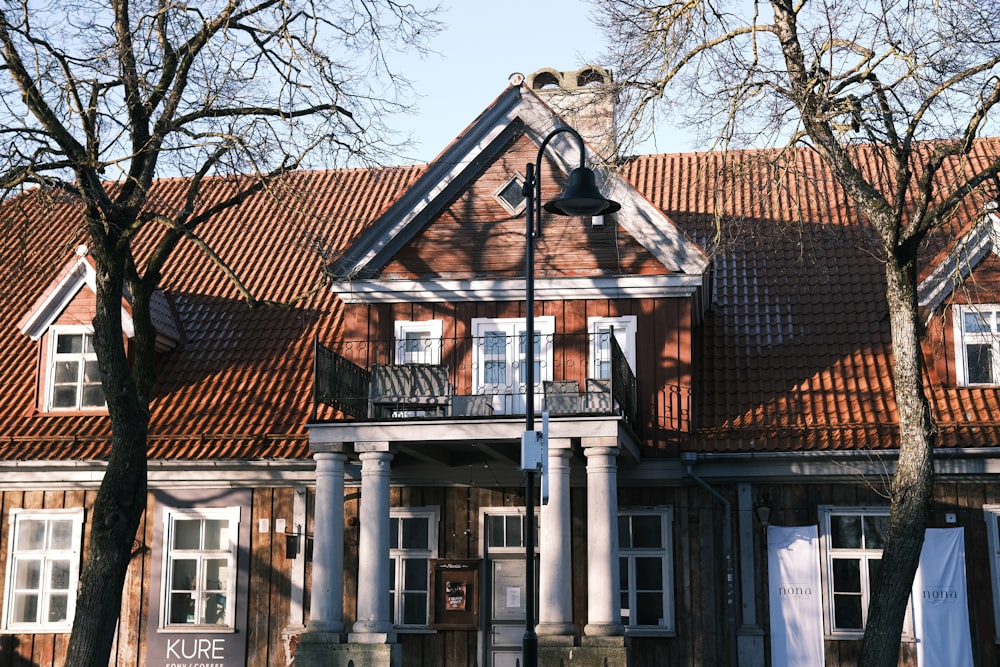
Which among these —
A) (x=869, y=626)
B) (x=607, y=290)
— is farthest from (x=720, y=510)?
(x=869, y=626)

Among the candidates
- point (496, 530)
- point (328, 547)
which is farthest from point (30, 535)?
point (496, 530)

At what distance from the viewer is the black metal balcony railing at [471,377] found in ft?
58.4

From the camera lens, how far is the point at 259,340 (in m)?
22.6

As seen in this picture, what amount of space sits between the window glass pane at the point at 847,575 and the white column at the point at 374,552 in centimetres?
662

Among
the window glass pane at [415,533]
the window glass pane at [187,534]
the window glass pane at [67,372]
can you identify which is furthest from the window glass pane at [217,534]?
the window glass pane at [67,372]

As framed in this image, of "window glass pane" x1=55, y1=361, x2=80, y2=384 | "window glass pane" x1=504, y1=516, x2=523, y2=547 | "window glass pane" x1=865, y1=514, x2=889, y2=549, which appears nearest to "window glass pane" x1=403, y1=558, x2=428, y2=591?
"window glass pane" x1=504, y1=516, x2=523, y2=547

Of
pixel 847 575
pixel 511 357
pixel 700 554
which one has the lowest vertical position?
pixel 847 575

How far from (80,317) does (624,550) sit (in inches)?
393

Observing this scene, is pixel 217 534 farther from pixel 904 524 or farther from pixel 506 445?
pixel 904 524

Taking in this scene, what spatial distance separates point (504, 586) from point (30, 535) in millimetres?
7803

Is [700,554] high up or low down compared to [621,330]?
down

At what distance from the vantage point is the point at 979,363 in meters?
19.9

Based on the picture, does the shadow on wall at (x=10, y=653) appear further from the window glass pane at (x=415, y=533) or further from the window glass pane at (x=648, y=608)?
the window glass pane at (x=648, y=608)

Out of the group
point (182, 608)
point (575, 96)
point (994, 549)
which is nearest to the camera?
point (994, 549)
